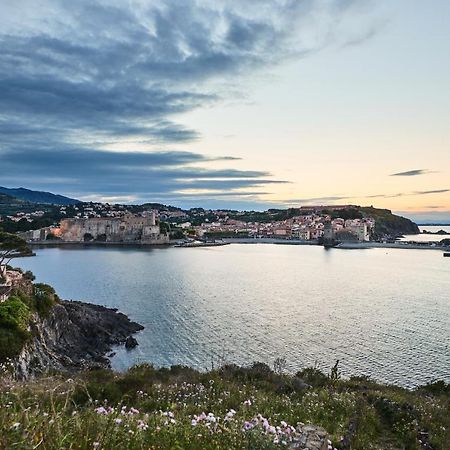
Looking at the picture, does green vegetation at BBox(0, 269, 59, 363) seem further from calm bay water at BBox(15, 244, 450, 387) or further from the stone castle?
the stone castle

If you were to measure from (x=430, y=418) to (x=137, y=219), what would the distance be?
129759 millimetres

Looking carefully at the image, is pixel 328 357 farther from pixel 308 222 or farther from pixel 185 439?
pixel 308 222

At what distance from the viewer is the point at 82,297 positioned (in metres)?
46.4

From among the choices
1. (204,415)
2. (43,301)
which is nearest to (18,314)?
(43,301)

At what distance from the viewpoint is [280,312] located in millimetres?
39938

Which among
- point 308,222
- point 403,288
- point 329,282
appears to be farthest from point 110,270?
point 308,222

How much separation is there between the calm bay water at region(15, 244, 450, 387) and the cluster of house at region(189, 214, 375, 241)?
246ft

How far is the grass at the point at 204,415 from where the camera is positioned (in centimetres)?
302

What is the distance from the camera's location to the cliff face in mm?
20047

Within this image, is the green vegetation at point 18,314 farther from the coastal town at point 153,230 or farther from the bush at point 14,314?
the coastal town at point 153,230

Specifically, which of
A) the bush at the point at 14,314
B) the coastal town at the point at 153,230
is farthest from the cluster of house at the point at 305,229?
the bush at the point at 14,314

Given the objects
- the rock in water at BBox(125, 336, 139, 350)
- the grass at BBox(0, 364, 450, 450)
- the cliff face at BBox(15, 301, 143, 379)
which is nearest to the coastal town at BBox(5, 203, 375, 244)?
the cliff face at BBox(15, 301, 143, 379)

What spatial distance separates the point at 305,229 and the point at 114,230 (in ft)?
238

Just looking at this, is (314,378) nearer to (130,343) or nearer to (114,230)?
(130,343)
